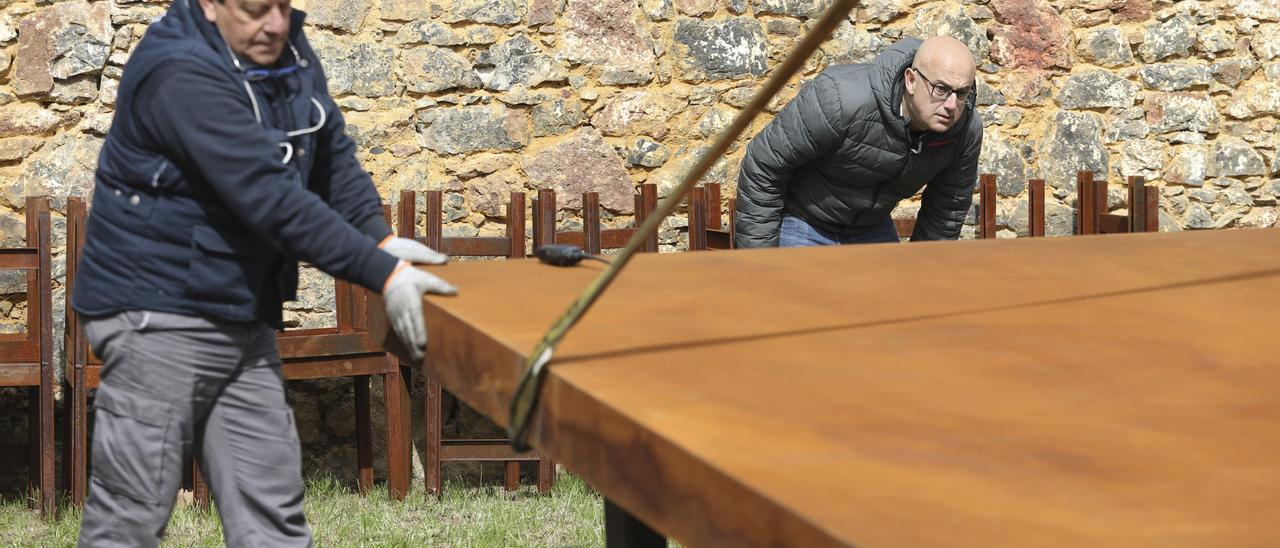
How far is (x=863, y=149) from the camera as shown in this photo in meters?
3.86

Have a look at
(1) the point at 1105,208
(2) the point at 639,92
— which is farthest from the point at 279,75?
(1) the point at 1105,208

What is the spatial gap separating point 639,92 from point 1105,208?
2057 millimetres

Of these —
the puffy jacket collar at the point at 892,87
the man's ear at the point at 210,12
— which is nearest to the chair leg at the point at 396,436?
the puffy jacket collar at the point at 892,87

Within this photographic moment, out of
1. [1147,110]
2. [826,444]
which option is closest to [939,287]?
[826,444]

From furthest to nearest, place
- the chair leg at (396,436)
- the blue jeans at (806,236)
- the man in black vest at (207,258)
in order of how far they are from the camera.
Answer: the chair leg at (396,436)
the blue jeans at (806,236)
the man in black vest at (207,258)

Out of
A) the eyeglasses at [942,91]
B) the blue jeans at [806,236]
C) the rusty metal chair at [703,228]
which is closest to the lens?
the eyeglasses at [942,91]

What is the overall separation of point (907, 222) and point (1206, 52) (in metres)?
1.86

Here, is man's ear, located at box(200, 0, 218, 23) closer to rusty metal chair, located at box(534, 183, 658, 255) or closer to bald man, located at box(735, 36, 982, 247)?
bald man, located at box(735, 36, 982, 247)

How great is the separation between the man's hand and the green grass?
2.22 m

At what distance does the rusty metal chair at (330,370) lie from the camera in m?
4.37

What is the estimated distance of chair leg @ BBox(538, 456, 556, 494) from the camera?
4816mm

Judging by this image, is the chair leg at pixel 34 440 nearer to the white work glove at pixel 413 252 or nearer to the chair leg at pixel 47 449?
the chair leg at pixel 47 449

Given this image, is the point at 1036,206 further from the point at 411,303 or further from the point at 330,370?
the point at 411,303

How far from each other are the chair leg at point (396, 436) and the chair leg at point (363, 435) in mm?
111
